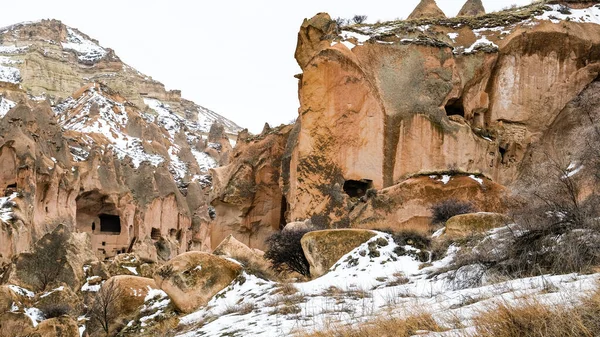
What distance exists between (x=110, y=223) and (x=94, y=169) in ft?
14.5

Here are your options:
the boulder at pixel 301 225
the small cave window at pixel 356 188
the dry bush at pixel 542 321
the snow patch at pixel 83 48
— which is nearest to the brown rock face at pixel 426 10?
Answer: the small cave window at pixel 356 188

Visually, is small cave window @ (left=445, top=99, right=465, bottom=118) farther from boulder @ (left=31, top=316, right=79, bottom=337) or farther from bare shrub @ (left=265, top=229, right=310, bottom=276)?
boulder @ (left=31, top=316, right=79, bottom=337)

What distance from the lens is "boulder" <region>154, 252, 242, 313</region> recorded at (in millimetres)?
13469

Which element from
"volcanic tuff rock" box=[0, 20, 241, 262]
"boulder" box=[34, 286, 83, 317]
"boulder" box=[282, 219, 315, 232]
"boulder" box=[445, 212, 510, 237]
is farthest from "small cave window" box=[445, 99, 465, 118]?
"boulder" box=[34, 286, 83, 317]

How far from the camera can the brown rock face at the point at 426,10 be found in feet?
115

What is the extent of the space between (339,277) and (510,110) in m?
19.1

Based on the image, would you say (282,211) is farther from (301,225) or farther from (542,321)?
(542,321)

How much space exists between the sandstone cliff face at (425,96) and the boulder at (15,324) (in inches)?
473

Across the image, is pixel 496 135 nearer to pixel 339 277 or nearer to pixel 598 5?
pixel 598 5

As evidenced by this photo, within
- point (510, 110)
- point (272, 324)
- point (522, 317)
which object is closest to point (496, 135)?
point (510, 110)

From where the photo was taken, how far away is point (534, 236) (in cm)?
985

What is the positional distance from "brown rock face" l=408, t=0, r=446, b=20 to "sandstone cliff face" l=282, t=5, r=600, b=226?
5.55 m

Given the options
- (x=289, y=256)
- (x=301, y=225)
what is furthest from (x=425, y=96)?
(x=289, y=256)

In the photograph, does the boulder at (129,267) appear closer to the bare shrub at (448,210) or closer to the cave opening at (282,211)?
the cave opening at (282,211)
